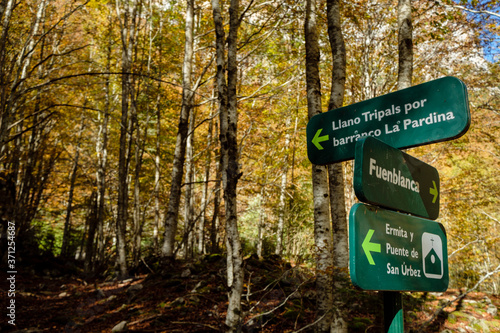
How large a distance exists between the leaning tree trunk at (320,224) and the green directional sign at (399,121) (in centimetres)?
252

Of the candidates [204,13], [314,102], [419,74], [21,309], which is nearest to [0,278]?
[21,309]

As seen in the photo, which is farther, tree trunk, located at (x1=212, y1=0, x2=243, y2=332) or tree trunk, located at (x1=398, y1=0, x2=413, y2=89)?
tree trunk, located at (x1=398, y1=0, x2=413, y2=89)

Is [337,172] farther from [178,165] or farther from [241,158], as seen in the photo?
[241,158]

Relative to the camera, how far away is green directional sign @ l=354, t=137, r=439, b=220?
4.53 ft

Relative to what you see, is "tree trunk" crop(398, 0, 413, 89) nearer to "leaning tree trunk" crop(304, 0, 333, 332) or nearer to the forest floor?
"leaning tree trunk" crop(304, 0, 333, 332)

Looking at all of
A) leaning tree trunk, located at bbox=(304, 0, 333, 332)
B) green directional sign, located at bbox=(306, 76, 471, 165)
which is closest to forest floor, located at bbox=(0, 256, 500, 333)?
leaning tree trunk, located at bbox=(304, 0, 333, 332)

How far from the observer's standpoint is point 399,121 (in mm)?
1801

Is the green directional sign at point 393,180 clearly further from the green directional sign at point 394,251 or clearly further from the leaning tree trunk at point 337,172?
the leaning tree trunk at point 337,172

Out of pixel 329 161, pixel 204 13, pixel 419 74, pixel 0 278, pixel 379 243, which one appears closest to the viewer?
pixel 379 243

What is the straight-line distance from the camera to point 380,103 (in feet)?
6.19

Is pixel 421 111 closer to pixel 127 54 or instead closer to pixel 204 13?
pixel 127 54

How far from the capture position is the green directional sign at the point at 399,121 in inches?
65.1

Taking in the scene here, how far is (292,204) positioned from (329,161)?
11516 mm

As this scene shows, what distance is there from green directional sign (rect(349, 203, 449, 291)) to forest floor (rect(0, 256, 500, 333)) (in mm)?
2650
